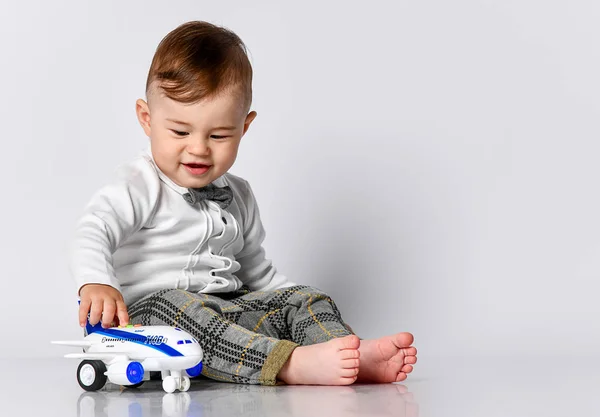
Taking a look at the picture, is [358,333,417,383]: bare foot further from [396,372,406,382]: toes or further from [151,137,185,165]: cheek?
[151,137,185,165]: cheek

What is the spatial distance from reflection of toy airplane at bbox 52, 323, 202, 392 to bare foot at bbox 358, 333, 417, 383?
0.30 meters

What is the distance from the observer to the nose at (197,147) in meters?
1.78

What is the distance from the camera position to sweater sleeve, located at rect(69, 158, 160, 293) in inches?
63.1

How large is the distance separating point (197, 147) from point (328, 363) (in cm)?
53

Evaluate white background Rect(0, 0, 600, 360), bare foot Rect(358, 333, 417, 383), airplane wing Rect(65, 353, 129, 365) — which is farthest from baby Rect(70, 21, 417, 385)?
white background Rect(0, 0, 600, 360)

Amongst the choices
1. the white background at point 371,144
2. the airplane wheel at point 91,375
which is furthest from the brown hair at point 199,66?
the white background at point 371,144

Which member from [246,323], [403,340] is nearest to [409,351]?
[403,340]

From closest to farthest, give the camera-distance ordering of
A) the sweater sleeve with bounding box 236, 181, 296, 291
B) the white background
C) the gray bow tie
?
the gray bow tie < the sweater sleeve with bounding box 236, 181, 296, 291 < the white background

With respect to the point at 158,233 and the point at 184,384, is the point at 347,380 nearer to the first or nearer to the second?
the point at 184,384

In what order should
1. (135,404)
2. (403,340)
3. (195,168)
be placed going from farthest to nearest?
(195,168) < (403,340) < (135,404)

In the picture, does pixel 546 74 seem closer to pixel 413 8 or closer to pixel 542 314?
pixel 413 8

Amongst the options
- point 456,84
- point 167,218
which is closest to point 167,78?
point 167,218

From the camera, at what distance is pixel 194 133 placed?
1781 mm

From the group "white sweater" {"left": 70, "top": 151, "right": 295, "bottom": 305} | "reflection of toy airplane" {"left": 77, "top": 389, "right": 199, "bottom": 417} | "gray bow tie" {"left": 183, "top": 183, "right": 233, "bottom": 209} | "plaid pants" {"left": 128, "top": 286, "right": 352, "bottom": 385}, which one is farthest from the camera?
"gray bow tie" {"left": 183, "top": 183, "right": 233, "bottom": 209}
